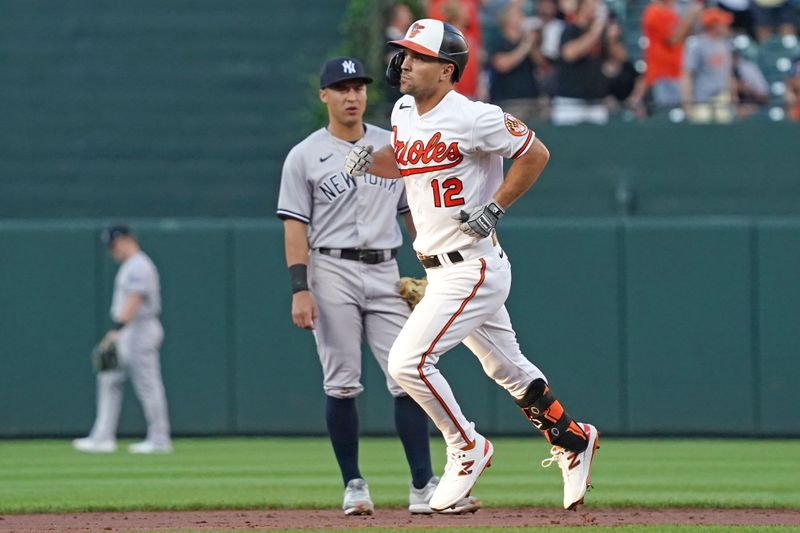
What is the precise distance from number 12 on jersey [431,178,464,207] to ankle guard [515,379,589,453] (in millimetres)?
800

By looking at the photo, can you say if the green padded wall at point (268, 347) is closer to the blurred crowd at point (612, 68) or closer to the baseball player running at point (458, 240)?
the blurred crowd at point (612, 68)

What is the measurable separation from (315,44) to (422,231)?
8.92 metres

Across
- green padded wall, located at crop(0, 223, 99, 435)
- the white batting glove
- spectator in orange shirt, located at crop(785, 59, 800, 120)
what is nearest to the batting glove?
the white batting glove

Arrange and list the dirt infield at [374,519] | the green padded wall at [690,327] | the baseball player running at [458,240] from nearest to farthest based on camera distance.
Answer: the baseball player running at [458,240], the dirt infield at [374,519], the green padded wall at [690,327]

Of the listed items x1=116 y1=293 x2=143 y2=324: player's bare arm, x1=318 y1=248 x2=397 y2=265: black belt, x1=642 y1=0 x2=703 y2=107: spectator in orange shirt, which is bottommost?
x1=116 y1=293 x2=143 y2=324: player's bare arm

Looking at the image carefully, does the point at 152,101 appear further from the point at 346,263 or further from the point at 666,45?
the point at 346,263

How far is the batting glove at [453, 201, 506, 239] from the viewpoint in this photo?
545cm

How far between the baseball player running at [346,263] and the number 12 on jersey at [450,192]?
0.73 metres

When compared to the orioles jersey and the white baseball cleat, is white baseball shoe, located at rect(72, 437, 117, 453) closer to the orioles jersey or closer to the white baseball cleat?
the white baseball cleat

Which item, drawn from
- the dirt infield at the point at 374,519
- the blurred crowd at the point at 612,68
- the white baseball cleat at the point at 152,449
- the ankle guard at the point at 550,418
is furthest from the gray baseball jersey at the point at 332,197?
the blurred crowd at the point at 612,68

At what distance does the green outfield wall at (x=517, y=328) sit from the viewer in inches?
452

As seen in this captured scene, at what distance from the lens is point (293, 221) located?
6285mm

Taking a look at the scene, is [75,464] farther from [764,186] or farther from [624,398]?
[764,186]

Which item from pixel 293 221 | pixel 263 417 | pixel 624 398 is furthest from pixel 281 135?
pixel 293 221
